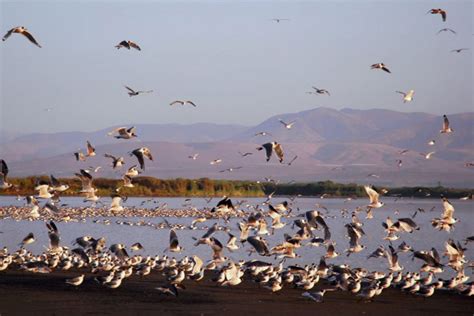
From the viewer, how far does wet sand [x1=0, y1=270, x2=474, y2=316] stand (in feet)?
58.4

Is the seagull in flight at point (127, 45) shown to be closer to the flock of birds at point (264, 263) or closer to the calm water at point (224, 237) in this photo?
the flock of birds at point (264, 263)

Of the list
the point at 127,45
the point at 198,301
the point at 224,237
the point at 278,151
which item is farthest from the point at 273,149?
the point at 224,237

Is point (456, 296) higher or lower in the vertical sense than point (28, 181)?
lower

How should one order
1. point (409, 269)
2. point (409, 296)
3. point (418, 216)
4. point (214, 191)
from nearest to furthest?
point (409, 296) → point (409, 269) → point (418, 216) → point (214, 191)

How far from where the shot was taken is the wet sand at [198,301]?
1781 cm

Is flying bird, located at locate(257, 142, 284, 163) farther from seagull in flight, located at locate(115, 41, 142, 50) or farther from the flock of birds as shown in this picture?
seagull in flight, located at locate(115, 41, 142, 50)

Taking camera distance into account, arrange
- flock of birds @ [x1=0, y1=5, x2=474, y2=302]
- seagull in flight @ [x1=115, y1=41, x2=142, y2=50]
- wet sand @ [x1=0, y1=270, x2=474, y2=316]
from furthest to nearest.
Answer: seagull in flight @ [x1=115, y1=41, x2=142, y2=50], flock of birds @ [x1=0, y1=5, x2=474, y2=302], wet sand @ [x1=0, y1=270, x2=474, y2=316]

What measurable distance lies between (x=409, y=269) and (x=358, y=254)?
3.24 meters

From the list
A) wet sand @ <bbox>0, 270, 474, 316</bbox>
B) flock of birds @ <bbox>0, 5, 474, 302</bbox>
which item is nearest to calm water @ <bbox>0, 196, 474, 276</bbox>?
flock of birds @ <bbox>0, 5, 474, 302</bbox>

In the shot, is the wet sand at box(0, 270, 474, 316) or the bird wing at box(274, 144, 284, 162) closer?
the wet sand at box(0, 270, 474, 316)

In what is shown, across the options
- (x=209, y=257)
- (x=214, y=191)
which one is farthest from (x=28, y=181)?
(x=209, y=257)

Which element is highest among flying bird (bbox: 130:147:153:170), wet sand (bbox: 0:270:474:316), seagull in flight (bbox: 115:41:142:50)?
seagull in flight (bbox: 115:41:142:50)

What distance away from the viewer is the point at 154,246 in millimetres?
32156

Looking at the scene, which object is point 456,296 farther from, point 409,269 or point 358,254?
point 358,254
